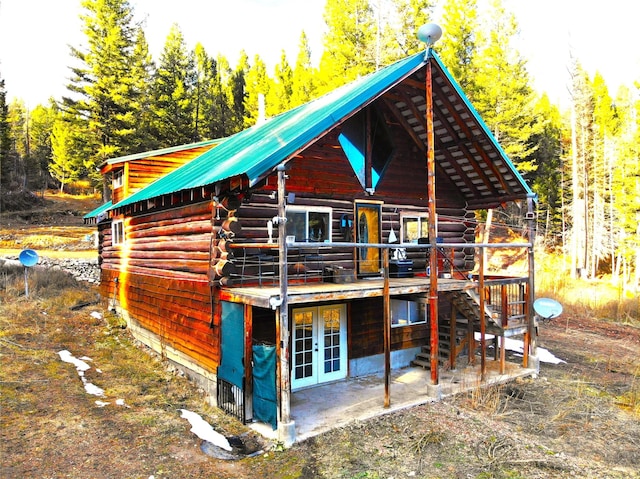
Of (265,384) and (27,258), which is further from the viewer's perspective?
(27,258)

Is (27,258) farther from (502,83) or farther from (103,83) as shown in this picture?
(502,83)

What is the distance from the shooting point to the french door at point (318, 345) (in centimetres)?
1217

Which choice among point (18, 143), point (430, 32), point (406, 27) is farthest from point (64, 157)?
point (430, 32)

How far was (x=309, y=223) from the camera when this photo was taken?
12.4 metres

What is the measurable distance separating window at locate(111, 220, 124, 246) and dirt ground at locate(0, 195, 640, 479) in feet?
16.2

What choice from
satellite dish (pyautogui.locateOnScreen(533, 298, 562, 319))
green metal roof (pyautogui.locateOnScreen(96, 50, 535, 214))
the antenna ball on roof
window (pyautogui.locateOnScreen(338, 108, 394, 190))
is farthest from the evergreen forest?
satellite dish (pyautogui.locateOnScreen(533, 298, 562, 319))

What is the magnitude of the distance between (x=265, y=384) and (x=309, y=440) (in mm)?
1429

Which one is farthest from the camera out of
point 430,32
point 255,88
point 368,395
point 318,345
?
point 255,88

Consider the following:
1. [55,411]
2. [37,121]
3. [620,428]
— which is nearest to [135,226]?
[55,411]

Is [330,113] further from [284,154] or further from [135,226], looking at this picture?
[135,226]

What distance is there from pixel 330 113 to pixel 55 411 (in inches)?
358

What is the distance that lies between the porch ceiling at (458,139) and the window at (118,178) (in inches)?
496

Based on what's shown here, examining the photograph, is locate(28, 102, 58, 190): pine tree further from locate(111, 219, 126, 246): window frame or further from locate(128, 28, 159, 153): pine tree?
locate(111, 219, 126, 246): window frame

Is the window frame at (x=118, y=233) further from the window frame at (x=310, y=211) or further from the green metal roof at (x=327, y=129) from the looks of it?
the window frame at (x=310, y=211)
